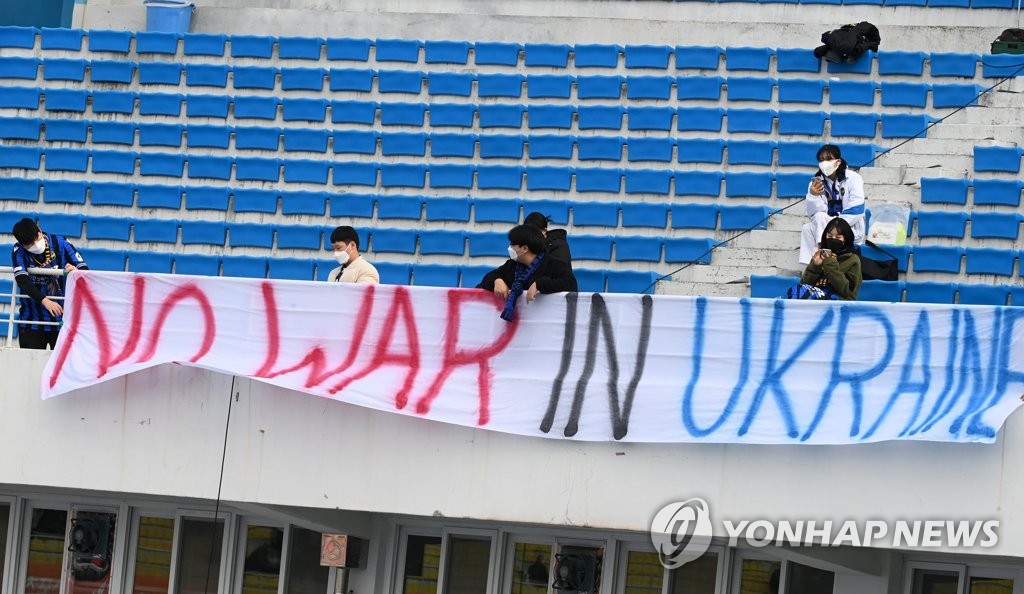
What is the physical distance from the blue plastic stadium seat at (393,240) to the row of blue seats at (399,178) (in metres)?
0.64

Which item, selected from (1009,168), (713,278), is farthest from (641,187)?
(1009,168)

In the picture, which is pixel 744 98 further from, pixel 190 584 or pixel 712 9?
pixel 190 584

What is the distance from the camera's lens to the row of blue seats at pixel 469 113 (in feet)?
39.7

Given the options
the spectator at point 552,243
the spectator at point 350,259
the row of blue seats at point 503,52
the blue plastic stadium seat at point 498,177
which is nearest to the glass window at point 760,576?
the spectator at point 552,243

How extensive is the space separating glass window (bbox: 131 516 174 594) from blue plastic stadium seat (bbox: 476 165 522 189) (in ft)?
12.3

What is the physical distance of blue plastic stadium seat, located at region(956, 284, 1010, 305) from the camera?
10055 mm

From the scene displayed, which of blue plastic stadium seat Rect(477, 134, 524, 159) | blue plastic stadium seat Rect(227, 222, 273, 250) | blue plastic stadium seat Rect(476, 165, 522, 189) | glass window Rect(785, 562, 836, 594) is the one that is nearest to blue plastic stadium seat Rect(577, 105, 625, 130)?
blue plastic stadium seat Rect(477, 134, 524, 159)

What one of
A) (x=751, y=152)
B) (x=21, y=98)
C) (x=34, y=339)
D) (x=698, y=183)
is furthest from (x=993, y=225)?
(x=21, y=98)

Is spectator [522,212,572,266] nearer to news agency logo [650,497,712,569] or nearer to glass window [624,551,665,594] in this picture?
news agency logo [650,497,712,569]

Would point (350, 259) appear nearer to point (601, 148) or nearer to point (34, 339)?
point (34, 339)

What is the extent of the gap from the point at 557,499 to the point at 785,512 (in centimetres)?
118

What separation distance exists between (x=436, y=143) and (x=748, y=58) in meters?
2.78

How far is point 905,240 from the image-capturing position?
1046cm

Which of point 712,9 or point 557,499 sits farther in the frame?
point 712,9
